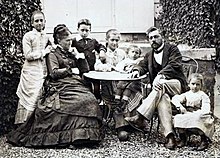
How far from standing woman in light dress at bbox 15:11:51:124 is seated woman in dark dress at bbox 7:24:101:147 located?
0.30 ft

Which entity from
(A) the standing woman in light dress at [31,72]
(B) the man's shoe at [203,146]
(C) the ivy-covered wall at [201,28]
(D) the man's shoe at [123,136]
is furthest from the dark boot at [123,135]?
(C) the ivy-covered wall at [201,28]

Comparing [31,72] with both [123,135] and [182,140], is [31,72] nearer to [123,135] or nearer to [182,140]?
[123,135]

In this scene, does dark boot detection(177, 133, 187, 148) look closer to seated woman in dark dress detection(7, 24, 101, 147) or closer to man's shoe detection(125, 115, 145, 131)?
man's shoe detection(125, 115, 145, 131)

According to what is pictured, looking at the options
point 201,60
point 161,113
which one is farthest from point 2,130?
point 201,60

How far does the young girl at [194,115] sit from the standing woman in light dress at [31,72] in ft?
5.22

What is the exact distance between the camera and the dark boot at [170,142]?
5750 millimetres

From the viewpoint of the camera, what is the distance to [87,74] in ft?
20.6

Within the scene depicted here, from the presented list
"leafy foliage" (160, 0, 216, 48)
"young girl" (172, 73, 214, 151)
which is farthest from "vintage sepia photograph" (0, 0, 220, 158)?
"leafy foliage" (160, 0, 216, 48)

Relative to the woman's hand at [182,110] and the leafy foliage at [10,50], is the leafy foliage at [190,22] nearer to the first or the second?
the woman's hand at [182,110]

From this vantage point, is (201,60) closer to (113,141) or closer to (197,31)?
(197,31)

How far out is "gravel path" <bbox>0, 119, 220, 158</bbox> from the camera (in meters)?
5.56

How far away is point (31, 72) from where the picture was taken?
607 centimetres

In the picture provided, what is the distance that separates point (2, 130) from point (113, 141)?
1.39m

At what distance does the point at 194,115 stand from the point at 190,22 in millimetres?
2679
